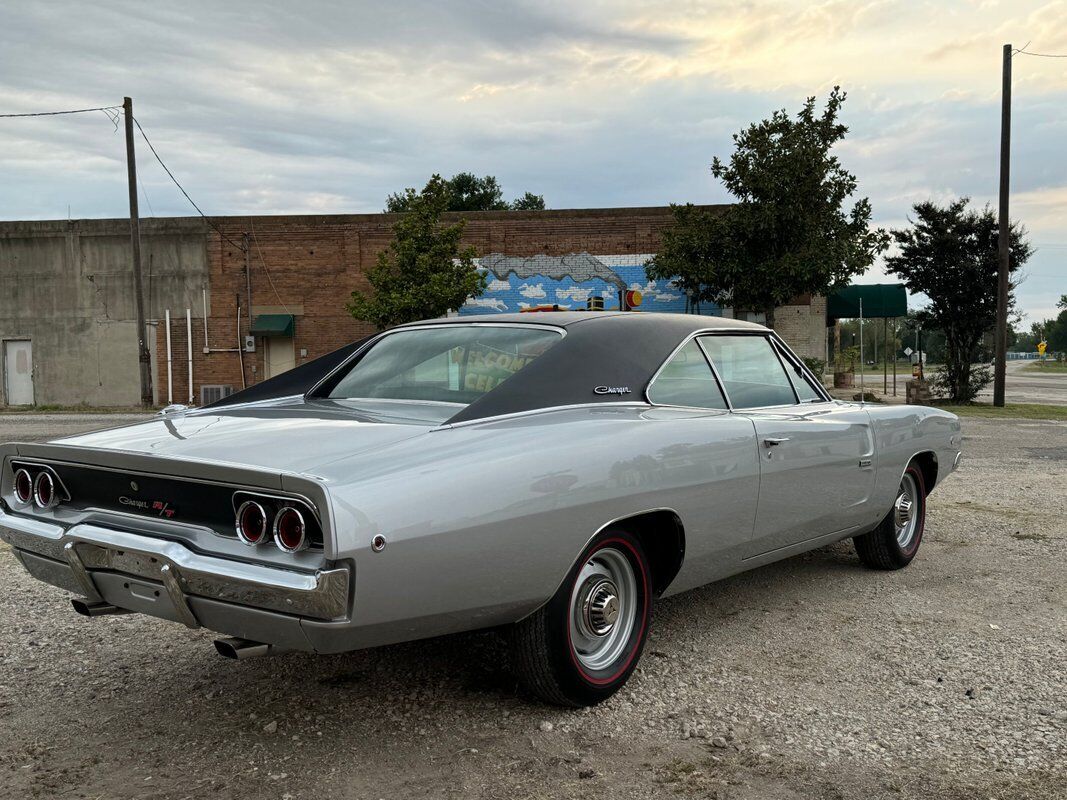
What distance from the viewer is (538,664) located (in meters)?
3.28

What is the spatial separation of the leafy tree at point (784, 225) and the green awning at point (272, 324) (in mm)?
11468

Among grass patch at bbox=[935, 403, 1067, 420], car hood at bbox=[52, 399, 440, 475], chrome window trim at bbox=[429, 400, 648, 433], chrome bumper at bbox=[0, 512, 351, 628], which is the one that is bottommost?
grass patch at bbox=[935, 403, 1067, 420]

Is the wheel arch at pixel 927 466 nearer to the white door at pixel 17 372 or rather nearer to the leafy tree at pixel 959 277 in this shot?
the leafy tree at pixel 959 277

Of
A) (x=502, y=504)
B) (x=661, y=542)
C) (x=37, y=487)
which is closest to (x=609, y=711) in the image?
(x=661, y=542)

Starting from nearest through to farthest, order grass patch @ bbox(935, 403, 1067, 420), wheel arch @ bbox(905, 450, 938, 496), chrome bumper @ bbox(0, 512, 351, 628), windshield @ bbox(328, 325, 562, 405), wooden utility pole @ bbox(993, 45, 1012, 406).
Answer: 1. chrome bumper @ bbox(0, 512, 351, 628)
2. windshield @ bbox(328, 325, 562, 405)
3. wheel arch @ bbox(905, 450, 938, 496)
4. grass patch @ bbox(935, 403, 1067, 420)
5. wooden utility pole @ bbox(993, 45, 1012, 406)

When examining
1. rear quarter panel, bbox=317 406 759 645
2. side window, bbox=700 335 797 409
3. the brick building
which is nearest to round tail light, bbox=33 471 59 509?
rear quarter panel, bbox=317 406 759 645

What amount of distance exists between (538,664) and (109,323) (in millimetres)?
28177

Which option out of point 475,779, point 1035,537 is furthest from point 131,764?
point 1035,537

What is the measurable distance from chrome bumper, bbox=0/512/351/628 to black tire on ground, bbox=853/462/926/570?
12.2ft

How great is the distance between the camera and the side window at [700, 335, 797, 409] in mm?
4430

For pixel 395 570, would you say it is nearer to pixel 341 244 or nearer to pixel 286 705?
pixel 286 705

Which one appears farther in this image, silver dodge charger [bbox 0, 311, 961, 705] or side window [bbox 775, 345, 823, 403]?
side window [bbox 775, 345, 823, 403]

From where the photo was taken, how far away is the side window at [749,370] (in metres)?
4.43

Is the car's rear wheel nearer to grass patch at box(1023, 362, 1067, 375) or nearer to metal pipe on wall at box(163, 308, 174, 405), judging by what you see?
metal pipe on wall at box(163, 308, 174, 405)
